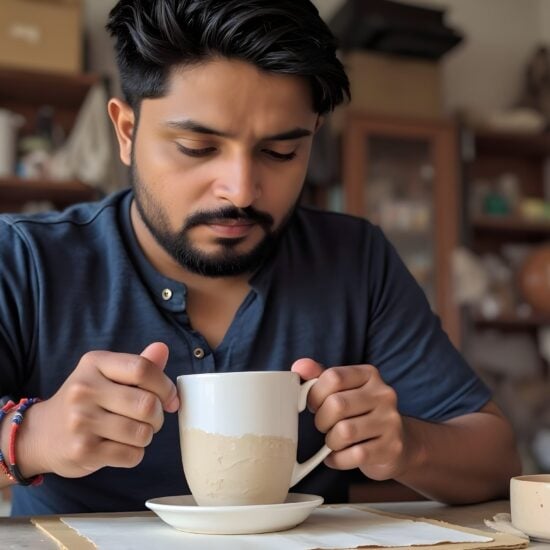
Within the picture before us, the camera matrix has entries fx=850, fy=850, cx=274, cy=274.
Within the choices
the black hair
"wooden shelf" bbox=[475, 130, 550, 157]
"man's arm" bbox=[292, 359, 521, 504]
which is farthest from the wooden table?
"wooden shelf" bbox=[475, 130, 550, 157]

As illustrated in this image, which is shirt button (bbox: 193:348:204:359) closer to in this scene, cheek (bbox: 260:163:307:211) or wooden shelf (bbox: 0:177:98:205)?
cheek (bbox: 260:163:307:211)

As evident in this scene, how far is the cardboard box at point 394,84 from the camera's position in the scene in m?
3.49

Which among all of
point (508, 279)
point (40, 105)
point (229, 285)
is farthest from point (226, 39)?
point (508, 279)

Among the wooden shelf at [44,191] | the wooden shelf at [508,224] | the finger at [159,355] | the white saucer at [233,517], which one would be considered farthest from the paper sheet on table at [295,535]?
the wooden shelf at [508,224]

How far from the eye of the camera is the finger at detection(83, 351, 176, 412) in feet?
2.46

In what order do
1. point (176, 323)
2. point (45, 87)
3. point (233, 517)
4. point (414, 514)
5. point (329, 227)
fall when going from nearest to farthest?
point (233, 517) < point (414, 514) < point (176, 323) < point (329, 227) < point (45, 87)

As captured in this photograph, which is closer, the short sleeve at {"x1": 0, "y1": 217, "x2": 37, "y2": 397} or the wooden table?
the wooden table

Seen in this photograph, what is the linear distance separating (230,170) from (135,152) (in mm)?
195

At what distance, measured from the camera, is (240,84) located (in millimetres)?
1008

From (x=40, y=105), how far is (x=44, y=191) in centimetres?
43

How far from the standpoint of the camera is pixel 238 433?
29.8 inches

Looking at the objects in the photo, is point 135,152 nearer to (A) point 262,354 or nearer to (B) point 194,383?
(A) point 262,354

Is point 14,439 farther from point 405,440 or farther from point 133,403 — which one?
point 405,440

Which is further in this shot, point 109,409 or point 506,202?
point 506,202
